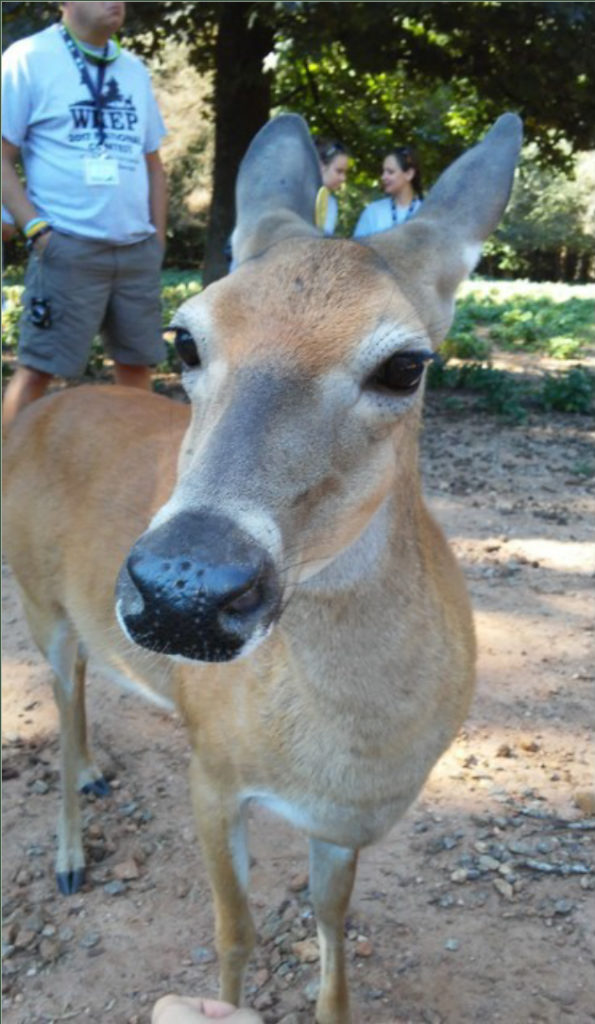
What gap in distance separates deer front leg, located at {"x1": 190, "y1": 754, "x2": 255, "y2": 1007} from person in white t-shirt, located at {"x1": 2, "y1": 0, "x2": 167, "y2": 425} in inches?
101

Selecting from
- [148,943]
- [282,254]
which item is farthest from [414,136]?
[148,943]

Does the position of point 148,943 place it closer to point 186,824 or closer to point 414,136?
point 186,824

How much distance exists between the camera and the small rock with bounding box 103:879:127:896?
12.0 feet

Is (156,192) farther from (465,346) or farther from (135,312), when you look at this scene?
(465,346)

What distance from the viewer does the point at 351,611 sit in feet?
7.95

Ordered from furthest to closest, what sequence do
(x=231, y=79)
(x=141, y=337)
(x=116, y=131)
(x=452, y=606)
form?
(x=231, y=79) < (x=141, y=337) < (x=116, y=131) < (x=452, y=606)

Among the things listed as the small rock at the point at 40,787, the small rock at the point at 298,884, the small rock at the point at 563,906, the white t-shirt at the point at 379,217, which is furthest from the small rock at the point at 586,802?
the small rock at the point at 40,787

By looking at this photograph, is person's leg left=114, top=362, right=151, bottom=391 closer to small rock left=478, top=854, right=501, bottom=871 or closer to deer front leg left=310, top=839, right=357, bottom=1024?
deer front leg left=310, top=839, right=357, bottom=1024

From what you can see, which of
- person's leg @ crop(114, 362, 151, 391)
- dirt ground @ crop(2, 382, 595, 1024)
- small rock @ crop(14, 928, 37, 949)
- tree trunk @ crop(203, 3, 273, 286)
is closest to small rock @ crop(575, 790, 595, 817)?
dirt ground @ crop(2, 382, 595, 1024)

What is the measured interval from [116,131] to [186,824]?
3.14 m

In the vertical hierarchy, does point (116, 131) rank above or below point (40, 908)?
above

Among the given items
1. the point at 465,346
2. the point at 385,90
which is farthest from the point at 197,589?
the point at 385,90

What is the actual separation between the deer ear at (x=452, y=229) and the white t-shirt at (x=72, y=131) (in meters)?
2.77

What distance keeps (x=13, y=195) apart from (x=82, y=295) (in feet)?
1.80
